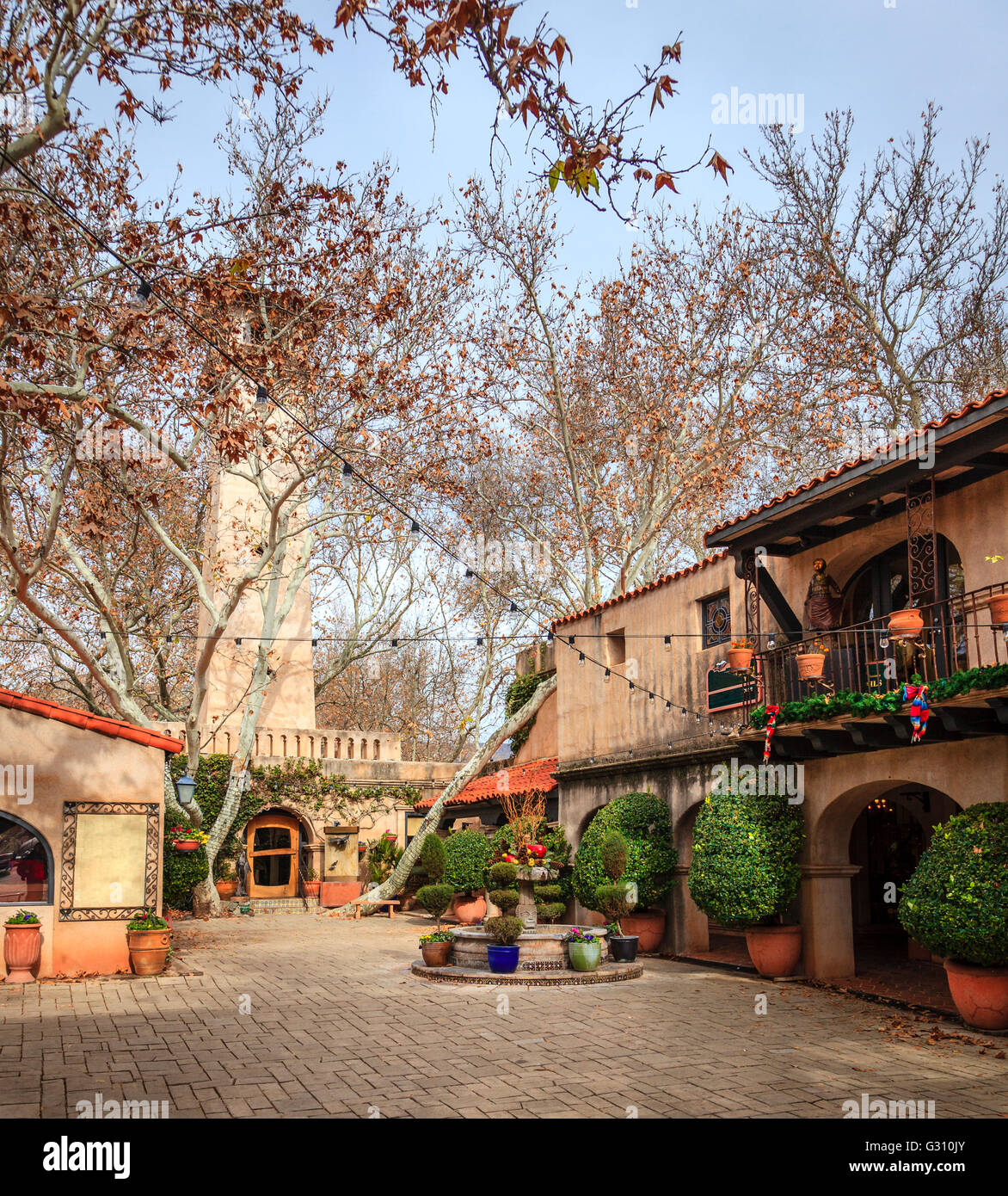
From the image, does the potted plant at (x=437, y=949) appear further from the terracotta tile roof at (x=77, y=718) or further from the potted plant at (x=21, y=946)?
the potted plant at (x=21, y=946)

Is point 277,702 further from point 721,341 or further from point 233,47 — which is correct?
point 233,47

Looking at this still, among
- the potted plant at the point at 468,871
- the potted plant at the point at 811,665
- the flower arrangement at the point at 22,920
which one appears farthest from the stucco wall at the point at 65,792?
the potted plant at the point at 811,665

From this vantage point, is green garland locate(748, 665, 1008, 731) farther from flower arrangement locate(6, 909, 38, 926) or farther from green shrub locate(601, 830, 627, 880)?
flower arrangement locate(6, 909, 38, 926)

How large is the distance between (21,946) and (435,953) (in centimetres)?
564

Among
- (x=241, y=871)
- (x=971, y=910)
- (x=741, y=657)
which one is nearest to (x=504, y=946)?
(x=741, y=657)

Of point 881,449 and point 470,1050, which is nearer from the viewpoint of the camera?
point 470,1050

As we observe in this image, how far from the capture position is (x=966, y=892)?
404 inches

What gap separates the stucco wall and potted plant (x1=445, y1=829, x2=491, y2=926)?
7.82 meters

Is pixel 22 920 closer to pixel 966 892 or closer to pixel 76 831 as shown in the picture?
pixel 76 831

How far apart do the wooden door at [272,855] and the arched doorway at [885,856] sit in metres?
15.2

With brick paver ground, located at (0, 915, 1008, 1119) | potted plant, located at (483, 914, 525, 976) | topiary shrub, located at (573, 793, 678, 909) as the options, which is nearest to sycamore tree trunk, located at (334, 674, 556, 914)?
topiary shrub, located at (573, 793, 678, 909)

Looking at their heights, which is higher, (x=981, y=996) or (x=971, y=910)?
(x=971, y=910)

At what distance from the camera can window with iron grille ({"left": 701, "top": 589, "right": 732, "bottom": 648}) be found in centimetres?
1645
